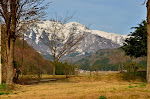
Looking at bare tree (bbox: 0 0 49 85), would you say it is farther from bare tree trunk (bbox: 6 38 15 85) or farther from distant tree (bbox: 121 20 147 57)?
distant tree (bbox: 121 20 147 57)

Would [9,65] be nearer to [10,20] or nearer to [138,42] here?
[10,20]

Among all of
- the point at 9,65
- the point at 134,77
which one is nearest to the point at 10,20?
the point at 9,65

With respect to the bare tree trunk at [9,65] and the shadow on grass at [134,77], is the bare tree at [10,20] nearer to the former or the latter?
the bare tree trunk at [9,65]

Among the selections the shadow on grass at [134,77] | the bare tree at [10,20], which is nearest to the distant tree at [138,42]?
the shadow on grass at [134,77]

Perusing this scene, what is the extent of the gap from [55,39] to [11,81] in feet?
61.6

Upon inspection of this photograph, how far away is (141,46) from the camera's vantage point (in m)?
29.5

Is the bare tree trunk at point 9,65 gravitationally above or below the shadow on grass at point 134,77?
above

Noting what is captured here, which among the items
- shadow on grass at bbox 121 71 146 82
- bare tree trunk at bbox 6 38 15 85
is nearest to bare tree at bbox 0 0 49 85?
bare tree trunk at bbox 6 38 15 85

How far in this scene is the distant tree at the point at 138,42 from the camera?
2931 cm

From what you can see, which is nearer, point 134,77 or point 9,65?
point 9,65

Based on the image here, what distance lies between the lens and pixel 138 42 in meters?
29.8

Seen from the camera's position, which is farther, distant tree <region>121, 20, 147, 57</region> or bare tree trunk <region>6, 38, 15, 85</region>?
distant tree <region>121, 20, 147, 57</region>

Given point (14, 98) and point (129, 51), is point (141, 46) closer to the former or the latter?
point (129, 51)

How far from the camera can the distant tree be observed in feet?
96.1
